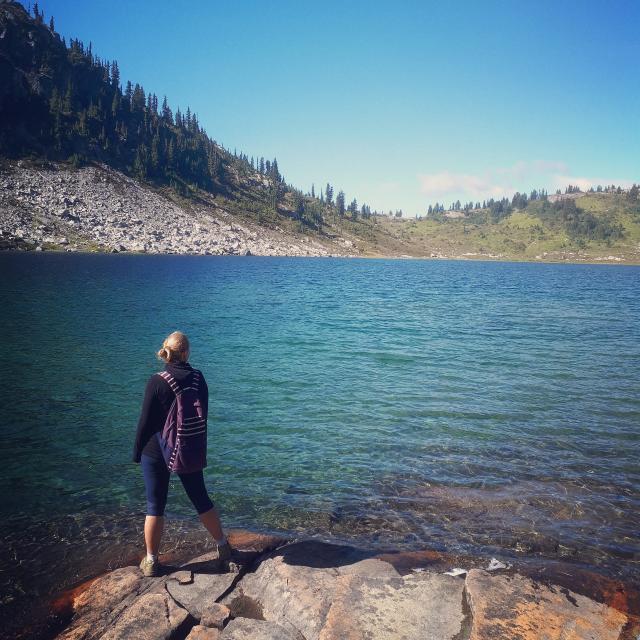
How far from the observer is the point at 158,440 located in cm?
656

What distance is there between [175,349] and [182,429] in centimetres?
125

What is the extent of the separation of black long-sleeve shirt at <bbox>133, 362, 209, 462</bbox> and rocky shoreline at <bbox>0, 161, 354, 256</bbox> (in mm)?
106392

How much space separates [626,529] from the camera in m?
8.45

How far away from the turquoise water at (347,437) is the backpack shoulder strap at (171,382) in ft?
11.5

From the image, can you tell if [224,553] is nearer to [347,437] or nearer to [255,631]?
[255,631]

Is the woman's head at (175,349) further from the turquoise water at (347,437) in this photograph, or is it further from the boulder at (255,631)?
the turquoise water at (347,437)

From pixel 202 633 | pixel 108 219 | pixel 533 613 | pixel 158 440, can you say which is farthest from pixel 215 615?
pixel 108 219

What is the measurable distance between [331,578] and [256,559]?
147cm

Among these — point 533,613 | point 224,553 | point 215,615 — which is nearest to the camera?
point 533,613

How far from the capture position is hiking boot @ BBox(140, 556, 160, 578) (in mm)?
6516

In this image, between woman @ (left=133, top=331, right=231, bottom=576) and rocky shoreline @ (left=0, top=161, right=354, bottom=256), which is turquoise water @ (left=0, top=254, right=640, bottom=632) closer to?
woman @ (left=133, top=331, right=231, bottom=576)

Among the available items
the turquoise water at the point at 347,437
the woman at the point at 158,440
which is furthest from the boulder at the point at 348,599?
the turquoise water at the point at 347,437

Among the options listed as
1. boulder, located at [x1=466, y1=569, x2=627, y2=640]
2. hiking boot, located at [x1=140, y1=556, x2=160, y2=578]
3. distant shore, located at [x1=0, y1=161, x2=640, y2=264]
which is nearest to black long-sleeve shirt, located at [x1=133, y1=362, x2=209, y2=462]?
hiking boot, located at [x1=140, y1=556, x2=160, y2=578]

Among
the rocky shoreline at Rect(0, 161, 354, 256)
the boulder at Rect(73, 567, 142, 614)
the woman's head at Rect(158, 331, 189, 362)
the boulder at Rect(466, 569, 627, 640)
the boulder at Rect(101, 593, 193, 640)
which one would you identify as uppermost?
the rocky shoreline at Rect(0, 161, 354, 256)
